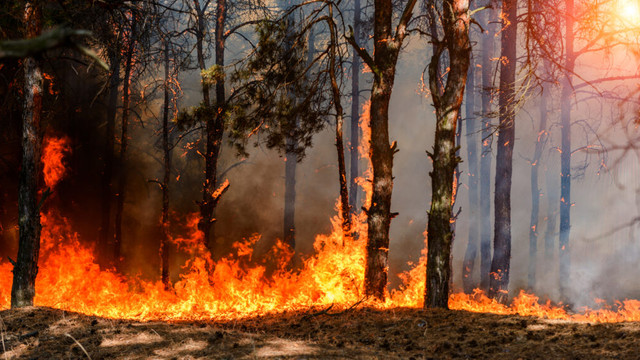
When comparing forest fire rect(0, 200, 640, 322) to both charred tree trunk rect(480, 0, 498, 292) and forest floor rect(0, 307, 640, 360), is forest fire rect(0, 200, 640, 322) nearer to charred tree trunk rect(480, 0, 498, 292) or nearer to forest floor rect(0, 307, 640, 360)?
forest floor rect(0, 307, 640, 360)

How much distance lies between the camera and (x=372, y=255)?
10562 millimetres

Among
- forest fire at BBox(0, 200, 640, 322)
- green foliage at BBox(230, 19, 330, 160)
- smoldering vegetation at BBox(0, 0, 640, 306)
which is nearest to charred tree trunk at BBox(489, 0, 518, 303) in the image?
forest fire at BBox(0, 200, 640, 322)

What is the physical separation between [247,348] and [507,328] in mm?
3518

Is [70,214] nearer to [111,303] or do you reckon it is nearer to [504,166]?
[111,303]

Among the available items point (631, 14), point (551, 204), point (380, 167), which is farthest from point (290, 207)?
point (551, 204)

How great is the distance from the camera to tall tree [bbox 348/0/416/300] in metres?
10.5

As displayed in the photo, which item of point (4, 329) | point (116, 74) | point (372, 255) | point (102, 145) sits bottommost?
point (4, 329)

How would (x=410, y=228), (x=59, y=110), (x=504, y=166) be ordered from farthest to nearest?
1. (x=410, y=228)
2. (x=59, y=110)
3. (x=504, y=166)

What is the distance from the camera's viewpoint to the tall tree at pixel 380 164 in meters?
10.5

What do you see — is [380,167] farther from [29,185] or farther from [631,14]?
[29,185]

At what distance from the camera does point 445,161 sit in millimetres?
9148

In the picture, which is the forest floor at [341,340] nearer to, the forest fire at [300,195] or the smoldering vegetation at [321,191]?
the forest fire at [300,195]

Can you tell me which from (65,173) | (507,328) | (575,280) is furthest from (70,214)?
(575,280)

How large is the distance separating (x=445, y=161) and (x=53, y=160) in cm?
1716
